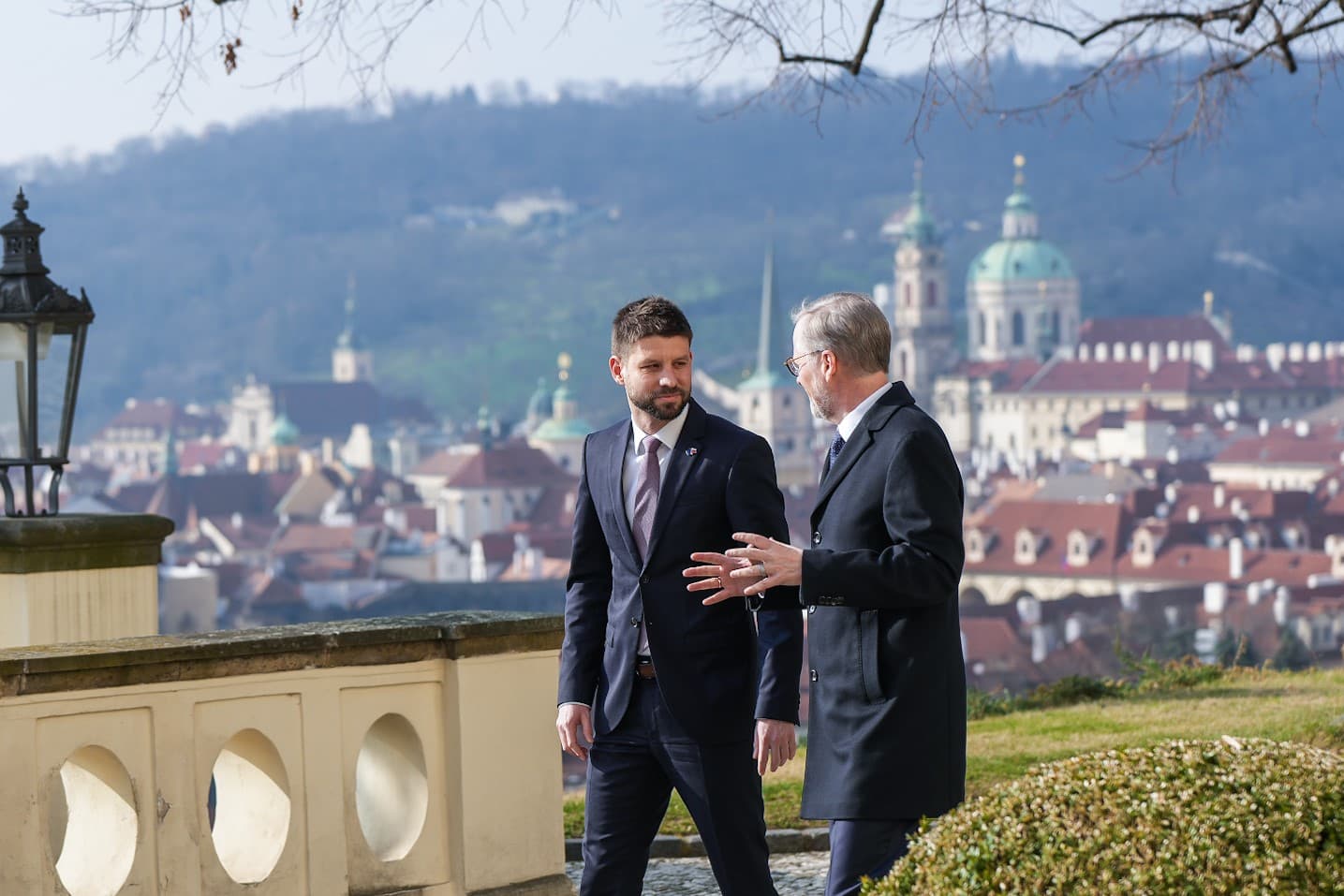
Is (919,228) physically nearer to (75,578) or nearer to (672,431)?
(75,578)

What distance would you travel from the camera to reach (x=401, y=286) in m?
168

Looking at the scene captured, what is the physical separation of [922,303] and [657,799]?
480ft

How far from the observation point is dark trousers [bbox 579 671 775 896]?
9.89 feet

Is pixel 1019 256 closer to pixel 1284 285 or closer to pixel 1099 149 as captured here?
pixel 1284 285

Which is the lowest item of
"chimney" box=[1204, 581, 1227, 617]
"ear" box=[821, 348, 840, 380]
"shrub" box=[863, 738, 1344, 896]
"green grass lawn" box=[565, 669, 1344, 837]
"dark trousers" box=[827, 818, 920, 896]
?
"chimney" box=[1204, 581, 1227, 617]

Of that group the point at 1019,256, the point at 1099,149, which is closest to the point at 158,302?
the point at 1019,256

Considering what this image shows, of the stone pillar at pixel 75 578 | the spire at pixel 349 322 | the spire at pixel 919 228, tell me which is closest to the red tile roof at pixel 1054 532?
the spire at pixel 919 228

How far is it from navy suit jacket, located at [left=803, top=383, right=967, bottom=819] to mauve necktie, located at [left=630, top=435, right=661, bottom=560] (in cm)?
30

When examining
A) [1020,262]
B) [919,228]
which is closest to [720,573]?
[919,228]

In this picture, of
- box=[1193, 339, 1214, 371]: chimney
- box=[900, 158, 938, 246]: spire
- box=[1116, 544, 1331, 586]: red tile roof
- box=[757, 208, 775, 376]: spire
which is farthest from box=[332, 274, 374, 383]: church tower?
box=[1116, 544, 1331, 586]: red tile roof

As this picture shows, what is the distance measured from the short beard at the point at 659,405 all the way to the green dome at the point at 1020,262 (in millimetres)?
149617

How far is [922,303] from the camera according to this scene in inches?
5817

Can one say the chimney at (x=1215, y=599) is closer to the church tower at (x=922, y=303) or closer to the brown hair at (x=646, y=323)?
the brown hair at (x=646, y=323)

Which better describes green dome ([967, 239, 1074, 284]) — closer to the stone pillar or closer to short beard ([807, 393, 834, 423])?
the stone pillar
